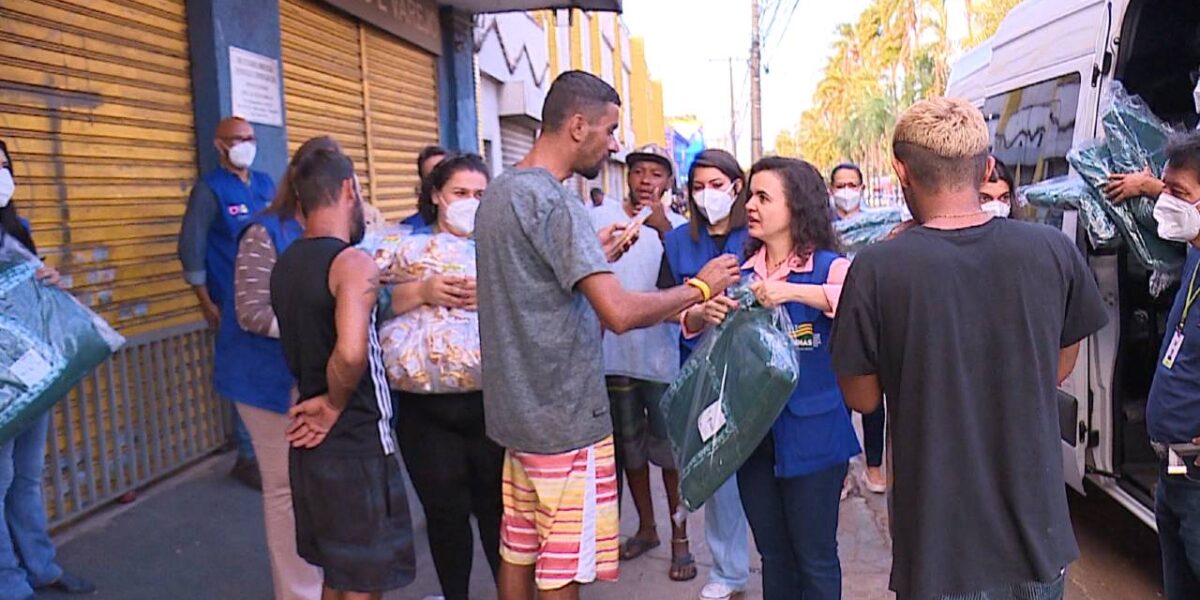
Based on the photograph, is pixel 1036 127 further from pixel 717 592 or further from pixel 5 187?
pixel 5 187

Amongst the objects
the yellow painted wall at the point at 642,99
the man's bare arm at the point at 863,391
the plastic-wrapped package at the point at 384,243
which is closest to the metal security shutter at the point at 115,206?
the plastic-wrapped package at the point at 384,243

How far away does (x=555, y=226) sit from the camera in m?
2.54

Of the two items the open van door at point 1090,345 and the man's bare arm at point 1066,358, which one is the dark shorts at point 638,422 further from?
the man's bare arm at point 1066,358

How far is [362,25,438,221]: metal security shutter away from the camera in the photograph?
820cm

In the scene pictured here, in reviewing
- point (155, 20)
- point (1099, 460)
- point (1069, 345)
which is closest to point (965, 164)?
point (1069, 345)

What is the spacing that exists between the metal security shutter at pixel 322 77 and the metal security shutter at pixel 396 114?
240mm

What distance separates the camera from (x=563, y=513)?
2.74 metres

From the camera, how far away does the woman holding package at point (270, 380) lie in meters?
3.23

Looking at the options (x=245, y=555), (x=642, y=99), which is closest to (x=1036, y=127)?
(x=245, y=555)

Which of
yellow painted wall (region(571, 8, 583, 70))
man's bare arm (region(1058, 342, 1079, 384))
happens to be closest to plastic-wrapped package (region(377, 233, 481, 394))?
man's bare arm (region(1058, 342, 1079, 384))

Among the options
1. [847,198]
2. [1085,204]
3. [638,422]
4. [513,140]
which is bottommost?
[638,422]

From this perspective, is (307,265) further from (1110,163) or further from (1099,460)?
(1099,460)

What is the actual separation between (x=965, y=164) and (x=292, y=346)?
1.91 metres

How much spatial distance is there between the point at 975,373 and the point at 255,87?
15.9ft
